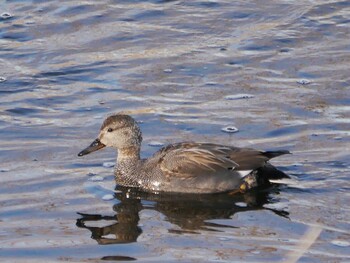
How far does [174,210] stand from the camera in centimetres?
960

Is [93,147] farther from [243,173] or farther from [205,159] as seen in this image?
[243,173]

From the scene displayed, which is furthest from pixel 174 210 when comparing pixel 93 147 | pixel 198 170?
pixel 93 147

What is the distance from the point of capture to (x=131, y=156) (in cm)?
1045

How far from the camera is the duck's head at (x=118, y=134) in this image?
34.2 ft

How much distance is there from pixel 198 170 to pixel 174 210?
0.63m

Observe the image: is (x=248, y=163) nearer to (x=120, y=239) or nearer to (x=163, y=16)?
(x=120, y=239)

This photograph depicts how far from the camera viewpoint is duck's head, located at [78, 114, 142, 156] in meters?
10.4

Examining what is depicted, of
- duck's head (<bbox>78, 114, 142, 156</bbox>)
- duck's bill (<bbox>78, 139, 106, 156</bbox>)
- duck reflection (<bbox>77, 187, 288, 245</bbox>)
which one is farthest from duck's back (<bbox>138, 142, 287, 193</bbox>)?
duck's bill (<bbox>78, 139, 106, 156</bbox>)

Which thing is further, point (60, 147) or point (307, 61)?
point (307, 61)

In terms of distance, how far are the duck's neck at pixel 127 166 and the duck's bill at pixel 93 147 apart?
0.68 feet

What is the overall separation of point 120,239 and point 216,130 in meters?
2.83

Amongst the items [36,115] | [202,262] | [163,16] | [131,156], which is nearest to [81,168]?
[131,156]

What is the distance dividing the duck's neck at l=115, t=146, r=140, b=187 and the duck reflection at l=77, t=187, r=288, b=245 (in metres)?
0.08

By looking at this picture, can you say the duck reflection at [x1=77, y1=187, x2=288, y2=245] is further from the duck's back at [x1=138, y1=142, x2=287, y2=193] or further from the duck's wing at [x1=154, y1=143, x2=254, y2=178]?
the duck's wing at [x1=154, y1=143, x2=254, y2=178]
